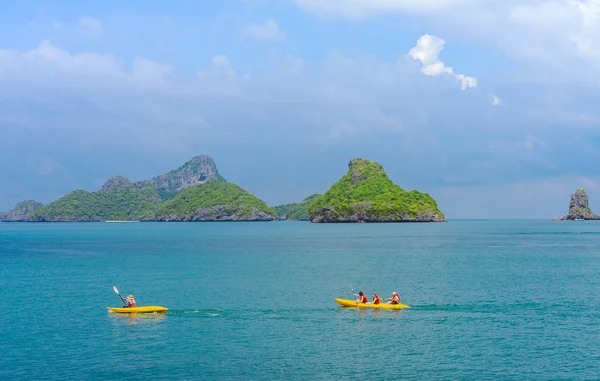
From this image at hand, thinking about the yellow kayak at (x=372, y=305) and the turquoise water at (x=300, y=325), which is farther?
the yellow kayak at (x=372, y=305)

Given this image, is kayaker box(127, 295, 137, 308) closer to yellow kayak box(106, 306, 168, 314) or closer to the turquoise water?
yellow kayak box(106, 306, 168, 314)

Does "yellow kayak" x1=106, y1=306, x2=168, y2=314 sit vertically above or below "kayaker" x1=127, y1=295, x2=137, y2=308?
below

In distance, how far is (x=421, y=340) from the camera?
4500cm

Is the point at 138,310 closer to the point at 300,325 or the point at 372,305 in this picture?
the point at 300,325

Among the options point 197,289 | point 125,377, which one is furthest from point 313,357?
point 197,289

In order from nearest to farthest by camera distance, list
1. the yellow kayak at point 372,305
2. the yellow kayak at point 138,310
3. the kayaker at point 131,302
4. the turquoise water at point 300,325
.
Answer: the turquoise water at point 300,325 < the yellow kayak at point 138,310 < the kayaker at point 131,302 < the yellow kayak at point 372,305

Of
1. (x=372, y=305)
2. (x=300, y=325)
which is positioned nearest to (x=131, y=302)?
(x=300, y=325)

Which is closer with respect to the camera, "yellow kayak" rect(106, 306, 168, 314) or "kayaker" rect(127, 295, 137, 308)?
"yellow kayak" rect(106, 306, 168, 314)

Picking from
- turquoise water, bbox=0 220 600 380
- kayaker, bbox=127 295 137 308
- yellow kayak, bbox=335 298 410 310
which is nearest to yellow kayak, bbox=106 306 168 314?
kayaker, bbox=127 295 137 308

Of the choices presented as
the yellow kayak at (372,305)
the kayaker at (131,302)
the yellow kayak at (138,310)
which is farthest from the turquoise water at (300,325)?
the kayaker at (131,302)

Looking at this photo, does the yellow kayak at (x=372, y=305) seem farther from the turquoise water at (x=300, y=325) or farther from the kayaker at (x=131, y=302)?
the kayaker at (x=131, y=302)

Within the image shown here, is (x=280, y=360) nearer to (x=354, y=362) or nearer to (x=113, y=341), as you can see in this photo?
(x=354, y=362)

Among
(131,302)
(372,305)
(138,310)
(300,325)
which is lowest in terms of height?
(300,325)

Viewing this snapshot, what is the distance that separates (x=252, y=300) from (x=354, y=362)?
25.5 m
